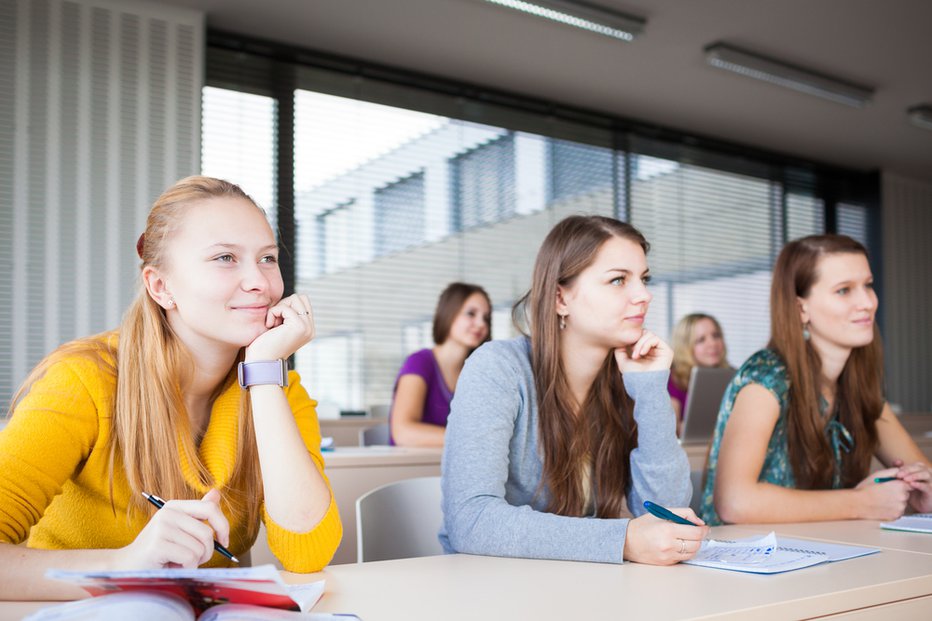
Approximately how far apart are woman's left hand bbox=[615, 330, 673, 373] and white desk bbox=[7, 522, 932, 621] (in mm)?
567

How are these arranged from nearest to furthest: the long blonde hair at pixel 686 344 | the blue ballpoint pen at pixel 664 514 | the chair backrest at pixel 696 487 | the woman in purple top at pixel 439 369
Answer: the blue ballpoint pen at pixel 664 514, the chair backrest at pixel 696 487, the woman in purple top at pixel 439 369, the long blonde hair at pixel 686 344

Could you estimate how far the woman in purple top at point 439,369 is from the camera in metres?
3.57

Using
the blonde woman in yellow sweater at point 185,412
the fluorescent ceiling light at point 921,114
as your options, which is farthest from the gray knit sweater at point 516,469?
the fluorescent ceiling light at point 921,114

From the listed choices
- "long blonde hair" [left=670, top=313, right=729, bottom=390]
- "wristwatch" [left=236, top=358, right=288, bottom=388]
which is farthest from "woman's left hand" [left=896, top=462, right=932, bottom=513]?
"long blonde hair" [left=670, top=313, right=729, bottom=390]

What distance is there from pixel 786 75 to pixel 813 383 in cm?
328

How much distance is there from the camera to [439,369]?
386 centimetres

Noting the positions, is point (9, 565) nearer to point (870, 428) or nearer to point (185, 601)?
point (185, 601)

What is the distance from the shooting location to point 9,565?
40.6 inches

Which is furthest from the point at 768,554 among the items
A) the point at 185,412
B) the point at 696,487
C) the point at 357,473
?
the point at 357,473

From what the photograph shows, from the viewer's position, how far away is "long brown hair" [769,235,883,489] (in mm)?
2086

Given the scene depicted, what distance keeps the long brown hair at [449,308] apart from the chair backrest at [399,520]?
7.04 ft

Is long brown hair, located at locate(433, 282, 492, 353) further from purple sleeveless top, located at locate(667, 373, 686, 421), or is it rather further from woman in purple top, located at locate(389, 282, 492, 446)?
purple sleeveless top, located at locate(667, 373, 686, 421)

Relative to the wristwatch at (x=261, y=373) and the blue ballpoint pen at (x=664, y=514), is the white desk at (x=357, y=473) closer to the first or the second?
the wristwatch at (x=261, y=373)

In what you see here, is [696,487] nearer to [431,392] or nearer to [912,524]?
[912,524]
